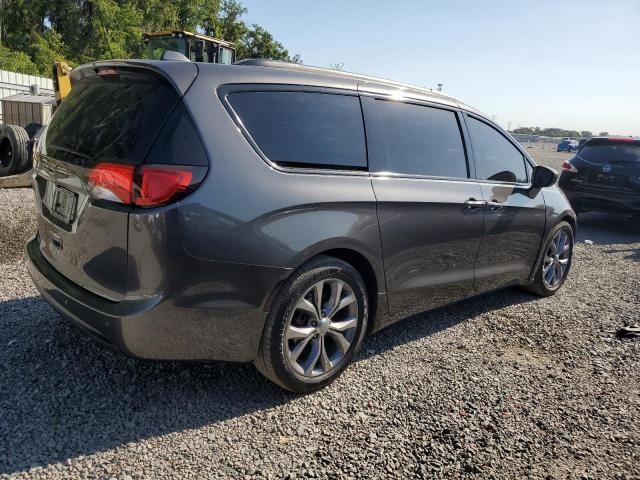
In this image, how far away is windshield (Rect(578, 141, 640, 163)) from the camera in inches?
336

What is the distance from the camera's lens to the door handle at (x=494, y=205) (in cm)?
403

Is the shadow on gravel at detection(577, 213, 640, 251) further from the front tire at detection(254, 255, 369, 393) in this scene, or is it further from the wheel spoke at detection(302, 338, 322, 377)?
the wheel spoke at detection(302, 338, 322, 377)

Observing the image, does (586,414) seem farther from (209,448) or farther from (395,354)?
(209,448)

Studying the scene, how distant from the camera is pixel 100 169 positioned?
2.49m

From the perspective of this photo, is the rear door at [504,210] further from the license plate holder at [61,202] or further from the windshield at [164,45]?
the windshield at [164,45]

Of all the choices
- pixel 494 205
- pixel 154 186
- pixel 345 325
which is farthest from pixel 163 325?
pixel 494 205

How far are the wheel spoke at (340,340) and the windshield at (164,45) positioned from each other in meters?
14.4

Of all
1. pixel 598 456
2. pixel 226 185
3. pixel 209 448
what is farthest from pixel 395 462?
pixel 226 185

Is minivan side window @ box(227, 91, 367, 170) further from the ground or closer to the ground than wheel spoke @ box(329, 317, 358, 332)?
further from the ground

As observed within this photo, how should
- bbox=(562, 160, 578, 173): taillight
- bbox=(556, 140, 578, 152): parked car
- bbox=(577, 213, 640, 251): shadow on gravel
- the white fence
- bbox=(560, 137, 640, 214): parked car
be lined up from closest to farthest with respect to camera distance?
bbox=(577, 213, 640, 251): shadow on gravel < bbox=(560, 137, 640, 214): parked car < bbox=(562, 160, 578, 173): taillight < the white fence < bbox=(556, 140, 578, 152): parked car

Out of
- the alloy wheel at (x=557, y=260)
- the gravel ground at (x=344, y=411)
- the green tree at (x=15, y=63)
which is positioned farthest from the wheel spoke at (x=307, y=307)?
the green tree at (x=15, y=63)

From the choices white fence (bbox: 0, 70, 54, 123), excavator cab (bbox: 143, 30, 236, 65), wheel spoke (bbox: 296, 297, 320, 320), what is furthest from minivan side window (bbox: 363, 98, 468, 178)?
excavator cab (bbox: 143, 30, 236, 65)

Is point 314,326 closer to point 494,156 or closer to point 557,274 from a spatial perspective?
point 494,156

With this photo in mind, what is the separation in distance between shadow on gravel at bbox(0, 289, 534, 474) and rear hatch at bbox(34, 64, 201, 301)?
2.11 ft
